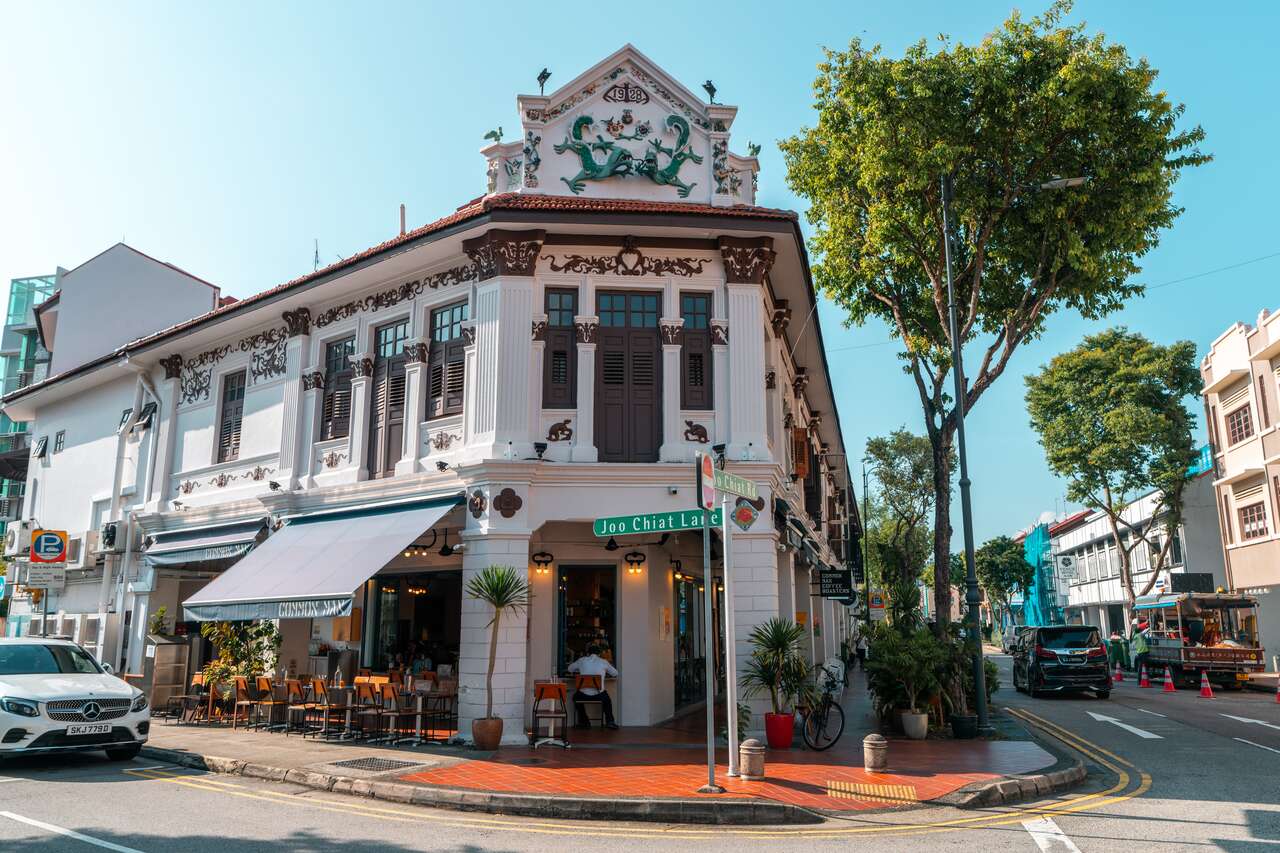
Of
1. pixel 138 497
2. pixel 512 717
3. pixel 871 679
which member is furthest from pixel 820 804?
pixel 138 497

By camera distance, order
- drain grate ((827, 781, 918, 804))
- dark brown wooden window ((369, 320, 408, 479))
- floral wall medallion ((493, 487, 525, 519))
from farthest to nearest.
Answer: dark brown wooden window ((369, 320, 408, 479)), floral wall medallion ((493, 487, 525, 519)), drain grate ((827, 781, 918, 804))

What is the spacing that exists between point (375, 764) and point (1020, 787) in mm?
8032

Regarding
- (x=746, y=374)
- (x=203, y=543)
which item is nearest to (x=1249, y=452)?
(x=746, y=374)

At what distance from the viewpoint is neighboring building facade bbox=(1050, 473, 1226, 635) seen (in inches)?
1718

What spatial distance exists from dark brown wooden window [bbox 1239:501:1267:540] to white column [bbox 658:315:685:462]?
102 ft

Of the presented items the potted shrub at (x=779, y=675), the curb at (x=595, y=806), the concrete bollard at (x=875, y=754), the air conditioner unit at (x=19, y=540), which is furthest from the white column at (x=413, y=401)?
the air conditioner unit at (x=19, y=540)

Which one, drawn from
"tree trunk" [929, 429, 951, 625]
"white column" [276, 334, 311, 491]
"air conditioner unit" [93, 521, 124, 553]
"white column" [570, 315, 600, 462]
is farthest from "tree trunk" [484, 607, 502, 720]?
"air conditioner unit" [93, 521, 124, 553]

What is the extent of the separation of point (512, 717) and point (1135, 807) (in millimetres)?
8362

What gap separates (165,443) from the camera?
20.6m

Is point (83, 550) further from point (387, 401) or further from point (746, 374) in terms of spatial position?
point (746, 374)

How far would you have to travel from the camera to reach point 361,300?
1731cm

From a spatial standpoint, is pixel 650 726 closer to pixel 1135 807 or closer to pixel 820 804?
pixel 820 804

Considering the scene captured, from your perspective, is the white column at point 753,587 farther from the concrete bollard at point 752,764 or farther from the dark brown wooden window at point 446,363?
the dark brown wooden window at point 446,363

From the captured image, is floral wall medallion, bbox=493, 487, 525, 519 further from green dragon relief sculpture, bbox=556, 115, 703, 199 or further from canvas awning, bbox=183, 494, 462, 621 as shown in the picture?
green dragon relief sculpture, bbox=556, 115, 703, 199
